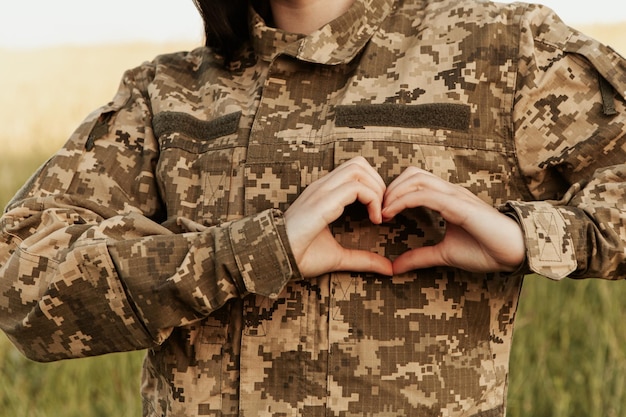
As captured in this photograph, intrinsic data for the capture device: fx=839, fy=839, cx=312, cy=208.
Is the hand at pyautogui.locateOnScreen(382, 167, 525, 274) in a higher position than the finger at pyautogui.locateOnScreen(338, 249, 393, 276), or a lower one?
higher

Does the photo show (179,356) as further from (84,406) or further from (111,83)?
(111,83)

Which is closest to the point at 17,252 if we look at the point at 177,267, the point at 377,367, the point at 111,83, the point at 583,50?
the point at 177,267

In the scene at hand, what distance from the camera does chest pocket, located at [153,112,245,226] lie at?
6.10ft

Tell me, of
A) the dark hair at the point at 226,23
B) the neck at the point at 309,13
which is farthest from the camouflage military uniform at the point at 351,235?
the dark hair at the point at 226,23

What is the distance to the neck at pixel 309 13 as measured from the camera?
6.66ft

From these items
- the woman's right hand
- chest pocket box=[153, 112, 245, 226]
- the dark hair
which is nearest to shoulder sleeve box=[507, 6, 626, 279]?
the woman's right hand

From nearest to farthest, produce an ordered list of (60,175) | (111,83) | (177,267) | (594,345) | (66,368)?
(177,267) < (60,175) < (594,345) < (66,368) < (111,83)

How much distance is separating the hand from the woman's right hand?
0.04m

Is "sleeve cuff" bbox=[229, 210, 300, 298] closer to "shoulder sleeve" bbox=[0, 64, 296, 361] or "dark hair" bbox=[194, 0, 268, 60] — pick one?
"shoulder sleeve" bbox=[0, 64, 296, 361]

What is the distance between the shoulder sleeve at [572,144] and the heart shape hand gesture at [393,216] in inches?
2.9

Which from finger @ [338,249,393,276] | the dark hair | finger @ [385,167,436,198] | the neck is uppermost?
the neck

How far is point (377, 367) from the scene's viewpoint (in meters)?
1.71

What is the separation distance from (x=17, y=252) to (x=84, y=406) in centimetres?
190

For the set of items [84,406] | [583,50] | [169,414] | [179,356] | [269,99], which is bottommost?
[84,406]
